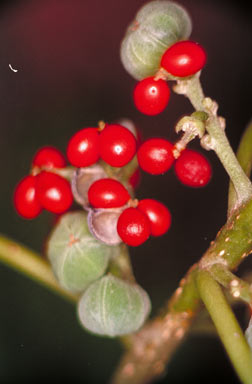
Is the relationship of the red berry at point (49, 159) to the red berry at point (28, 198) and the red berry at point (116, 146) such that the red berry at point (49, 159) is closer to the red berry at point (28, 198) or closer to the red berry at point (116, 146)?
the red berry at point (28, 198)

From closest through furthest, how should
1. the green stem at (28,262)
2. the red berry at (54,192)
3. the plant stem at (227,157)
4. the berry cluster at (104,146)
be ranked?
the plant stem at (227,157) → the berry cluster at (104,146) → the red berry at (54,192) → the green stem at (28,262)

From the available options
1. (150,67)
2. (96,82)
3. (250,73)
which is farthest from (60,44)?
(150,67)

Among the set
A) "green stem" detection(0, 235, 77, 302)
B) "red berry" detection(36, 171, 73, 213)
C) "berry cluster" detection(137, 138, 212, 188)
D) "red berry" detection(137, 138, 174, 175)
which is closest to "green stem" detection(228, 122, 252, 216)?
"berry cluster" detection(137, 138, 212, 188)

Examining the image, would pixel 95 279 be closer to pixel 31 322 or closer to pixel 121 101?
pixel 31 322

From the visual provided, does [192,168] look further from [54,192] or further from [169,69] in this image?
[54,192]

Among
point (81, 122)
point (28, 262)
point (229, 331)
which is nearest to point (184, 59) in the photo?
point (229, 331)

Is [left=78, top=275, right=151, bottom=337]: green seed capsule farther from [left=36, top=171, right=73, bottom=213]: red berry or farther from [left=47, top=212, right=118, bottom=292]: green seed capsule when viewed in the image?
[left=36, top=171, right=73, bottom=213]: red berry

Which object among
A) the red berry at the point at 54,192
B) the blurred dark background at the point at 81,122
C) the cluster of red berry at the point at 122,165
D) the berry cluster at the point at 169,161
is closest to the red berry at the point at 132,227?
the cluster of red berry at the point at 122,165
